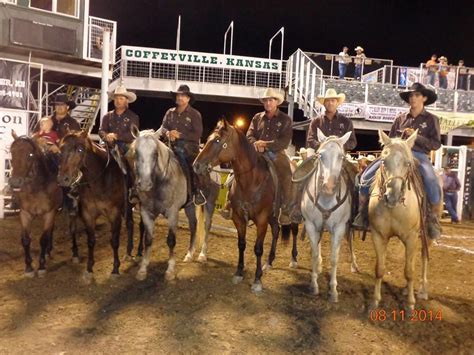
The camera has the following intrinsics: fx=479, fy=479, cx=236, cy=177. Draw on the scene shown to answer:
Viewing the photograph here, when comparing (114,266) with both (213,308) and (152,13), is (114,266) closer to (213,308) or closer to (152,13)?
(213,308)

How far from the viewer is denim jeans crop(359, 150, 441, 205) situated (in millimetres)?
6289

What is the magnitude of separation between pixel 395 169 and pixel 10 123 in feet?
32.5

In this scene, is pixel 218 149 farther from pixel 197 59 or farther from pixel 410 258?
pixel 197 59

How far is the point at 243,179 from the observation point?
661 cm

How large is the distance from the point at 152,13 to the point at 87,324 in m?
44.6

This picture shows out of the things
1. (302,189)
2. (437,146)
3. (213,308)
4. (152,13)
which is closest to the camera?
(213,308)

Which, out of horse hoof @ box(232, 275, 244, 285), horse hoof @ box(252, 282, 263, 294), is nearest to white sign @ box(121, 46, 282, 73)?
horse hoof @ box(232, 275, 244, 285)

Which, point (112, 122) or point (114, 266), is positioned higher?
point (112, 122)

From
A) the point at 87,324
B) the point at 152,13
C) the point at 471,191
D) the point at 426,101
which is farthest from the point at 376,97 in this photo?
the point at 152,13

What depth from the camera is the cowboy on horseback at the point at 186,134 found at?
7.47 m

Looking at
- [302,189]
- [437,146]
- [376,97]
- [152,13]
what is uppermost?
[152,13]

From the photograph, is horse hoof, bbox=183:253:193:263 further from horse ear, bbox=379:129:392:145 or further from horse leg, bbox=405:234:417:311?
horse ear, bbox=379:129:392:145

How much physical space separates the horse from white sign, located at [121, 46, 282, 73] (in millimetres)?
16409

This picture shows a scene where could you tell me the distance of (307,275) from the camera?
7.45m
